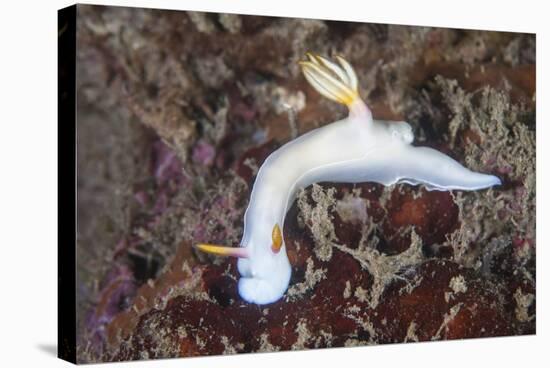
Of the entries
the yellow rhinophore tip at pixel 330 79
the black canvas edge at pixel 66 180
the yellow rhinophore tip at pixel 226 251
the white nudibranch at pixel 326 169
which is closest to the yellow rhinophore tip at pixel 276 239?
the white nudibranch at pixel 326 169

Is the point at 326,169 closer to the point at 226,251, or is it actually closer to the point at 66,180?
the point at 226,251

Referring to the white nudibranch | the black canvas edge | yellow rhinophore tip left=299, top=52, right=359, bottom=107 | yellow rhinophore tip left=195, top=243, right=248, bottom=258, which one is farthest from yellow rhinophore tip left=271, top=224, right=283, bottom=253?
the black canvas edge

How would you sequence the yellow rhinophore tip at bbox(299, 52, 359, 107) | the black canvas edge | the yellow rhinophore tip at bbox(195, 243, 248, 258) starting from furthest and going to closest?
the yellow rhinophore tip at bbox(299, 52, 359, 107) < the yellow rhinophore tip at bbox(195, 243, 248, 258) < the black canvas edge

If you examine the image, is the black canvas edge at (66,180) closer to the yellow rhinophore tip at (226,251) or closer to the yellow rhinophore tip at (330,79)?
the yellow rhinophore tip at (226,251)

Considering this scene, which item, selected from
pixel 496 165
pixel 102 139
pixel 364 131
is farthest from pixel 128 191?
pixel 496 165

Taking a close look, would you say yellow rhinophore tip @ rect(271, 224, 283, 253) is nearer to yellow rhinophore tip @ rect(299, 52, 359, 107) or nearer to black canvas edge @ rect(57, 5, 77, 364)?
yellow rhinophore tip @ rect(299, 52, 359, 107)

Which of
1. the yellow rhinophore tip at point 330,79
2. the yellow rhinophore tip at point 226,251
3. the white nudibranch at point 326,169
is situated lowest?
the yellow rhinophore tip at point 226,251
